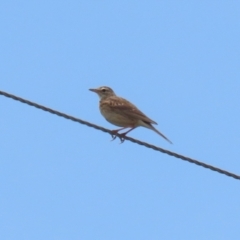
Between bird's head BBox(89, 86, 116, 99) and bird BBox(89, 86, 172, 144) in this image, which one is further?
bird's head BBox(89, 86, 116, 99)

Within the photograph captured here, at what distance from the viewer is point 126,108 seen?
18.0 m

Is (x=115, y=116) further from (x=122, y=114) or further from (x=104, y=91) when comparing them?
(x=104, y=91)

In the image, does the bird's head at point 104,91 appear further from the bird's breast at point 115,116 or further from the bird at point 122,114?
the bird's breast at point 115,116

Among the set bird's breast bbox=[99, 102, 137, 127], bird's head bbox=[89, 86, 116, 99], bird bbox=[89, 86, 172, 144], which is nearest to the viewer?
bird bbox=[89, 86, 172, 144]

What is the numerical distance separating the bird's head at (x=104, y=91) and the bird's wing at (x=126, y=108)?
592mm

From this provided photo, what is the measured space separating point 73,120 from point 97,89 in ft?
25.0

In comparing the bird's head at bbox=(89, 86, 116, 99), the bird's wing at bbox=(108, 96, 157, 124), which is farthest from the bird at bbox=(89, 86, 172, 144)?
the bird's head at bbox=(89, 86, 116, 99)

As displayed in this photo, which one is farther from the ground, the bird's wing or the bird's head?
the bird's head

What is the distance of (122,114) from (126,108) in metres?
0.25

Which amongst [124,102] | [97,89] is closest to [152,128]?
[124,102]

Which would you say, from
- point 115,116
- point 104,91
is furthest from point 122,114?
point 104,91

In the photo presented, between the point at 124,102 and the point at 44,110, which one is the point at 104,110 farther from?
the point at 44,110

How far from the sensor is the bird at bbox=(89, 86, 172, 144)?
56.2ft

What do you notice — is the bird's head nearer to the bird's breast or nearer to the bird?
the bird
